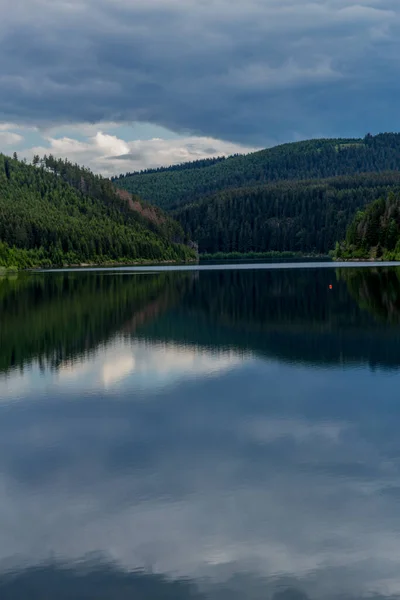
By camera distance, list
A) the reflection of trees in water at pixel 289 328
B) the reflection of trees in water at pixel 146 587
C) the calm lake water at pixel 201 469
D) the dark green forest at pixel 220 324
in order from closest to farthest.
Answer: the reflection of trees in water at pixel 146 587 < the calm lake water at pixel 201 469 < the reflection of trees in water at pixel 289 328 < the dark green forest at pixel 220 324

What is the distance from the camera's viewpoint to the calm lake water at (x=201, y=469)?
1339 cm

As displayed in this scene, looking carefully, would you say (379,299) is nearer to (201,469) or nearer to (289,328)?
(289,328)

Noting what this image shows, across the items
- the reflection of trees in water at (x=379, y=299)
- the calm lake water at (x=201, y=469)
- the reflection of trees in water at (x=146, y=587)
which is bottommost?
the reflection of trees in water at (x=146, y=587)

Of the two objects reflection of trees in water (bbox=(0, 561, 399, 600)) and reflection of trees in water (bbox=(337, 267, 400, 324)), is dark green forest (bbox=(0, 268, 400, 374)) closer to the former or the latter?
reflection of trees in water (bbox=(337, 267, 400, 324))

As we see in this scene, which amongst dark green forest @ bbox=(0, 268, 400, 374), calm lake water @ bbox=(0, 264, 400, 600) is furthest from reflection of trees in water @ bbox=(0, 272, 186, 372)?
calm lake water @ bbox=(0, 264, 400, 600)

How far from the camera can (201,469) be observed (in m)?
19.2

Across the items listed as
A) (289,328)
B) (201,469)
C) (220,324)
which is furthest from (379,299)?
(201,469)

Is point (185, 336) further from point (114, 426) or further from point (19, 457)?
point (19, 457)

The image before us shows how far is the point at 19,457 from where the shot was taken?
68.5 feet

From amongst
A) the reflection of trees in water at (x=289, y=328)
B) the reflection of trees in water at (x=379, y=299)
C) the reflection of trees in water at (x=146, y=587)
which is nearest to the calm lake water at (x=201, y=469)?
the reflection of trees in water at (x=146, y=587)

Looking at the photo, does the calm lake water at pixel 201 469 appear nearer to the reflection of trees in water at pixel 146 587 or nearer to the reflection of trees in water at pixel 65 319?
the reflection of trees in water at pixel 146 587

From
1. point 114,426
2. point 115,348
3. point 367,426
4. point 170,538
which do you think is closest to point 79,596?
point 170,538

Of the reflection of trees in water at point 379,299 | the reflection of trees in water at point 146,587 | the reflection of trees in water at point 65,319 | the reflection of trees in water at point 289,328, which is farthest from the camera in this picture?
the reflection of trees in water at point 379,299

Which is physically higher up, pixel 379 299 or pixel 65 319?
pixel 379 299
